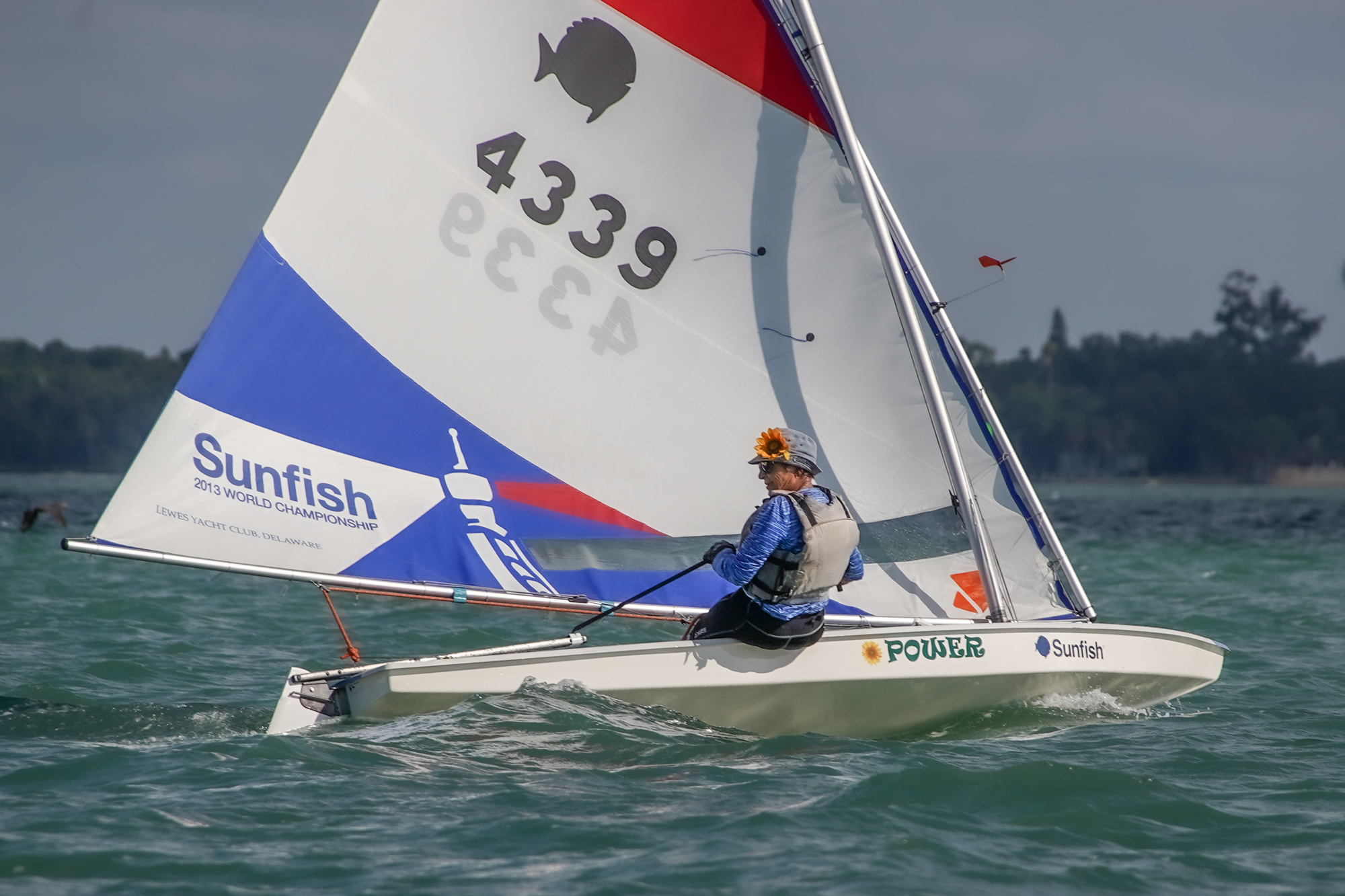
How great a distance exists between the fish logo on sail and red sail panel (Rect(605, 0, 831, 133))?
145mm

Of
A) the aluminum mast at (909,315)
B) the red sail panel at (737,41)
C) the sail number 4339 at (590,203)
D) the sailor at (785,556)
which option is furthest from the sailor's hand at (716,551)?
the red sail panel at (737,41)

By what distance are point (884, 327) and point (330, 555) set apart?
284 centimetres

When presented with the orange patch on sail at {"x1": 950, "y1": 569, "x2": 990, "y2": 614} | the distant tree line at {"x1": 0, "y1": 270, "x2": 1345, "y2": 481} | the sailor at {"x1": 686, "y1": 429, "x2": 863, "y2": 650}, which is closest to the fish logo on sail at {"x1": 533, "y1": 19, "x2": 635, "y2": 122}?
the sailor at {"x1": 686, "y1": 429, "x2": 863, "y2": 650}

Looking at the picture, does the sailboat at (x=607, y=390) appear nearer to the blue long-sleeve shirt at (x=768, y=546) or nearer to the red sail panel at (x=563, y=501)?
the red sail panel at (x=563, y=501)

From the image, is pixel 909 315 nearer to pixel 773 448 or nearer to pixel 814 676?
pixel 773 448

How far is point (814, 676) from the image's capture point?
591cm

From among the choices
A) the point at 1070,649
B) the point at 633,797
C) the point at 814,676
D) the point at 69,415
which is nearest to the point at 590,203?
the point at 814,676

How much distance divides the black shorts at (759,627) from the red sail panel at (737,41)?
233cm

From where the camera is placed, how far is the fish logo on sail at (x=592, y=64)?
645 cm

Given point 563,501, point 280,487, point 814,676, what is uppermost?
point 280,487

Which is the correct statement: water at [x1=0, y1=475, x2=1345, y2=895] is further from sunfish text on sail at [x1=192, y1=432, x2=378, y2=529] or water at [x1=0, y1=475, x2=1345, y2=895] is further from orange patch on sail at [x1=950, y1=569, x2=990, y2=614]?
sunfish text on sail at [x1=192, y1=432, x2=378, y2=529]

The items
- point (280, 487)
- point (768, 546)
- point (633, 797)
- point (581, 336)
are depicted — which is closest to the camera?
point (633, 797)

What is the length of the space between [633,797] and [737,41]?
3.59 m

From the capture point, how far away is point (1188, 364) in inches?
5566
